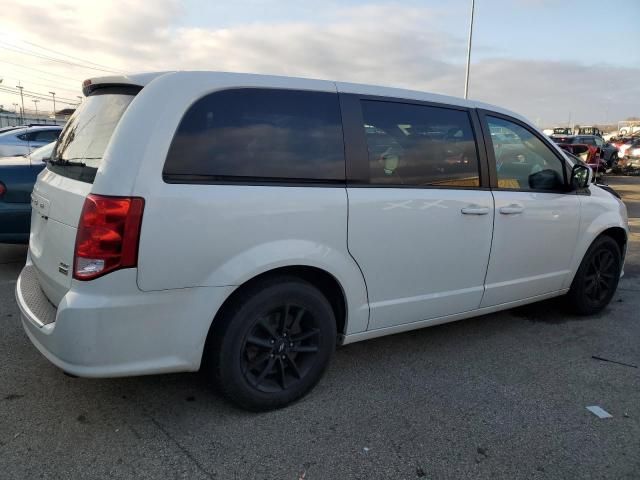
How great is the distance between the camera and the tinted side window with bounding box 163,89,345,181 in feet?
8.16

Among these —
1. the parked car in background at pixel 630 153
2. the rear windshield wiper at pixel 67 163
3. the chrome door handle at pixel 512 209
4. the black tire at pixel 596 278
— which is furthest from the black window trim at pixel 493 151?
the parked car in background at pixel 630 153

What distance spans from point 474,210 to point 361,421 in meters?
1.58

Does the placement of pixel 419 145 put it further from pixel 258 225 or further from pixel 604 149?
pixel 604 149

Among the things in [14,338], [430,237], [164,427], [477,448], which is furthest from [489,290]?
[14,338]

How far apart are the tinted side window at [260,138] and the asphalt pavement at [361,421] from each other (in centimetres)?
132

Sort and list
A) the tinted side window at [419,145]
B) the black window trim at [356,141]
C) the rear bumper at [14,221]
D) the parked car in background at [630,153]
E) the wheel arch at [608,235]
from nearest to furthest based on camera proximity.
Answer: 1. the black window trim at [356,141]
2. the tinted side window at [419,145]
3. the wheel arch at [608,235]
4. the rear bumper at [14,221]
5. the parked car in background at [630,153]

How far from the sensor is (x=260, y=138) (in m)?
2.68

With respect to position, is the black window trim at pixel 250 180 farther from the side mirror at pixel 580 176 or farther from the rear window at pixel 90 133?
the side mirror at pixel 580 176

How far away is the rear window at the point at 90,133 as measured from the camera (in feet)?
8.46

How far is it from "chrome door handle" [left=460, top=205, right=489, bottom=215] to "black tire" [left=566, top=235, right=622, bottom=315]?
1538mm

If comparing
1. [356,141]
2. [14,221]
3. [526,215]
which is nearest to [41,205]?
[356,141]

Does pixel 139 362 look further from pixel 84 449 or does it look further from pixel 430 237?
pixel 430 237

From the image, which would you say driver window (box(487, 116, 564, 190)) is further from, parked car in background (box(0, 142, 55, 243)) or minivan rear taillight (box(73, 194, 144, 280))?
parked car in background (box(0, 142, 55, 243))

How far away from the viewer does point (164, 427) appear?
106 inches
